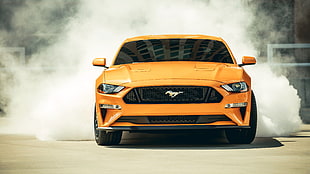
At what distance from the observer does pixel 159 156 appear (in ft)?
28.7

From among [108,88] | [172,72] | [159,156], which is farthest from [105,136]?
[159,156]

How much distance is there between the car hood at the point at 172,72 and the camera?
9523 mm

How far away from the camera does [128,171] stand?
761 cm

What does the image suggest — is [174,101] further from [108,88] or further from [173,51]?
[173,51]

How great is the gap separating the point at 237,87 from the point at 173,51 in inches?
60.7

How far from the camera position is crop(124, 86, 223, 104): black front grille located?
9336 mm

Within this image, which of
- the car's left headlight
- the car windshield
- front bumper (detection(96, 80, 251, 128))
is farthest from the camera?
the car windshield

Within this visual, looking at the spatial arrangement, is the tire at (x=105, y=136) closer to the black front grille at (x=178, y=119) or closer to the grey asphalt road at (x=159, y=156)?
the grey asphalt road at (x=159, y=156)

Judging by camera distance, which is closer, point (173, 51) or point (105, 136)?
point (105, 136)

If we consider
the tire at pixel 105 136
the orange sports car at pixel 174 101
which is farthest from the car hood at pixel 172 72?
the tire at pixel 105 136

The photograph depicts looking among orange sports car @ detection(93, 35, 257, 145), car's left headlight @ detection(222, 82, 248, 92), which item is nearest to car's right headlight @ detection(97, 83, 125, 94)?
orange sports car @ detection(93, 35, 257, 145)

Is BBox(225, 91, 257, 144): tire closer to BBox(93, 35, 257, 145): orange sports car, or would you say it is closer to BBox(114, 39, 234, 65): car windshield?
BBox(93, 35, 257, 145): orange sports car

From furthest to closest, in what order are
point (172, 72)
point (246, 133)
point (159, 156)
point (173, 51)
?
point (173, 51) → point (246, 133) → point (172, 72) → point (159, 156)

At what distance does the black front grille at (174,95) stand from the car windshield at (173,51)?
116 cm
